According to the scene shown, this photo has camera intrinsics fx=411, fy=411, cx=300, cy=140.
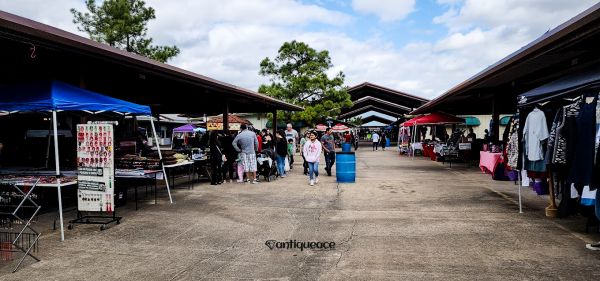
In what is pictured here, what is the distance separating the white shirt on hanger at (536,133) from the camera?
642 cm

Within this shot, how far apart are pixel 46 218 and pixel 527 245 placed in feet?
24.6

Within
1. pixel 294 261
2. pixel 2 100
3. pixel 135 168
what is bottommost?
pixel 294 261

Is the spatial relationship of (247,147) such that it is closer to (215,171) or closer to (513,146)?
(215,171)

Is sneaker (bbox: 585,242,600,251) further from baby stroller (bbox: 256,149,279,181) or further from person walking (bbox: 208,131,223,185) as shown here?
person walking (bbox: 208,131,223,185)

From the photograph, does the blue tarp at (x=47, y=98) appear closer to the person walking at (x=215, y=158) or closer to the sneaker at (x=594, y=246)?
the person walking at (x=215, y=158)

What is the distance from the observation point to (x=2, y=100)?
254 inches

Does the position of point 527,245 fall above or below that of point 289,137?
below

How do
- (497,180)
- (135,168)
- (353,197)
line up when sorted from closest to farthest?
(135,168), (353,197), (497,180)

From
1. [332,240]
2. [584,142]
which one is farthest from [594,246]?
[332,240]

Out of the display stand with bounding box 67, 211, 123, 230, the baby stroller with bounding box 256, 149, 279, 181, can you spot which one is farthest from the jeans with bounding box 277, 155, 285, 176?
the display stand with bounding box 67, 211, 123, 230

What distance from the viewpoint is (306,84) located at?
30.7m

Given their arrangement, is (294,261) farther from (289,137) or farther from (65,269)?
(289,137)

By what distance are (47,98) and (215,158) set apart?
17.8ft

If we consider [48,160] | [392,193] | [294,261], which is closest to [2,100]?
[48,160]
